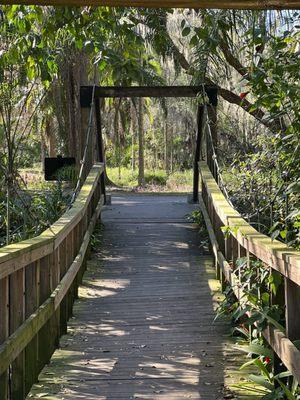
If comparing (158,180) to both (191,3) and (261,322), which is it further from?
(191,3)

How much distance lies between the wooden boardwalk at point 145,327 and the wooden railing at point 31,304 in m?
0.20

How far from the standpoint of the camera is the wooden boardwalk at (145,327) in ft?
15.6

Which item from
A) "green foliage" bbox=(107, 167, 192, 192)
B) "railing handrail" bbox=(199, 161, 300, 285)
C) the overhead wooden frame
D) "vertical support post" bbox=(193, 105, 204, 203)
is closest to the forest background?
"railing handrail" bbox=(199, 161, 300, 285)

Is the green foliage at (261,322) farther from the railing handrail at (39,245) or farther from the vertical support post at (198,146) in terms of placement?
the vertical support post at (198,146)

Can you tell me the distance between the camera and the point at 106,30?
7.43 meters

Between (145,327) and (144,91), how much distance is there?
245 inches

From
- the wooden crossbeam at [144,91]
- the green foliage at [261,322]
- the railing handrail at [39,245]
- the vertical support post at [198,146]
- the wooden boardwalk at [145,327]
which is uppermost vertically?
the wooden crossbeam at [144,91]

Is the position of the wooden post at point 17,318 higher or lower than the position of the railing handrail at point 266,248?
lower

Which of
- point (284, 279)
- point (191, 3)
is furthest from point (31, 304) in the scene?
point (191, 3)

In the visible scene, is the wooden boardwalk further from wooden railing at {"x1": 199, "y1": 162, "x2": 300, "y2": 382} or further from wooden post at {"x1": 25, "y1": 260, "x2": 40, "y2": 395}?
wooden railing at {"x1": 199, "y1": 162, "x2": 300, "y2": 382}

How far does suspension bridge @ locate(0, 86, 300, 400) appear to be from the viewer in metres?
4.00

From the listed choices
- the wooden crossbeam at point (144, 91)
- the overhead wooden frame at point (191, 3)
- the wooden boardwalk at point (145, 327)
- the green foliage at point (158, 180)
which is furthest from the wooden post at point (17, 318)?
the green foliage at point (158, 180)

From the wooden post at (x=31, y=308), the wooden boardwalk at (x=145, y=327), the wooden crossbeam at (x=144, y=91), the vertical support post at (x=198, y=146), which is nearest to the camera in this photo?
the wooden post at (x=31, y=308)

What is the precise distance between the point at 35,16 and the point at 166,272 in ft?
12.3
